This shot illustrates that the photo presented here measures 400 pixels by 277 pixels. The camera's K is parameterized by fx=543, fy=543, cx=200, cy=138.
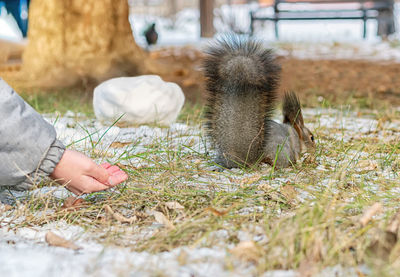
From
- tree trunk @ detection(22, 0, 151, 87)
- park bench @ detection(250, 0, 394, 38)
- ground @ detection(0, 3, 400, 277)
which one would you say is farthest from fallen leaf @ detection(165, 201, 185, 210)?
park bench @ detection(250, 0, 394, 38)

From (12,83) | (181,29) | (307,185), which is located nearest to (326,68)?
(12,83)

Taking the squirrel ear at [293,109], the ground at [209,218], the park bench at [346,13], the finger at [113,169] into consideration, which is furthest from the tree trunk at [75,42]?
the park bench at [346,13]

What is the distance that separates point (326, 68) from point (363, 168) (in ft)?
13.8

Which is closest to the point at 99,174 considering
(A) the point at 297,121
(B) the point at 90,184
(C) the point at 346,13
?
(B) the point at 90,184

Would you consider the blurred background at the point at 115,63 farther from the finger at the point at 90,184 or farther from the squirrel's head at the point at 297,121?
the finger at the point at 90,184

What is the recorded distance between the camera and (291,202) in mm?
1915

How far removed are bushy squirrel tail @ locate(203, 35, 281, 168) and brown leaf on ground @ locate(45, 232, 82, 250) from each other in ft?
2.98

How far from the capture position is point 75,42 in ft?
17.0

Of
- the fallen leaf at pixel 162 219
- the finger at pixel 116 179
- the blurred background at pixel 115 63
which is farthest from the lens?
the blurred background at pixel 115 63

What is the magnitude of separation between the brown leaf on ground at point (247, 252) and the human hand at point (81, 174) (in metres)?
0.50

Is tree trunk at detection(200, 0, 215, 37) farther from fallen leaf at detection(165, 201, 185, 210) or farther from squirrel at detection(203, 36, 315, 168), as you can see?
fallen leaf at detection(165, 201, 185, 210)

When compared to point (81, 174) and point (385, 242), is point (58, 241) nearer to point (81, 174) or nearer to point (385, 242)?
point (81, 174)

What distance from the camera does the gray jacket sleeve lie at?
165cm

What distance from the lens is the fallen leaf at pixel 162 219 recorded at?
5.50ft
